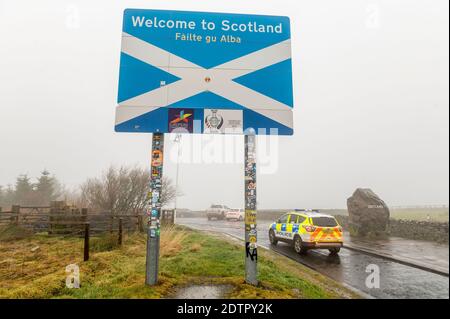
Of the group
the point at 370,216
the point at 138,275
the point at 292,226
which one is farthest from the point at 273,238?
the point at 138,275

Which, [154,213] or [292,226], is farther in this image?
[292,226]

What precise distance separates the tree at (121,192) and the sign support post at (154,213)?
42.7ft

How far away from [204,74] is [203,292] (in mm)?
3936

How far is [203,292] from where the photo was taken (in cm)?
445

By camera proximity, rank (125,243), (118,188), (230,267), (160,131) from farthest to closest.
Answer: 1. (118,188)
2. (125,243)
3. (230,267)
4. (160,131)

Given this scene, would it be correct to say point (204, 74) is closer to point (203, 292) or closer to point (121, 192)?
point (203, 292)

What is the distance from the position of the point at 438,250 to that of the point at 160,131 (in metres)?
12.2

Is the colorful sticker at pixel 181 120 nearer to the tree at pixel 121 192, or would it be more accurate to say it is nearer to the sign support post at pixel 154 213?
the sign support post at pixel 154 213

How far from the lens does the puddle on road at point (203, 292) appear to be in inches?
167

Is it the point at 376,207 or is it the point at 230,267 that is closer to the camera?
the point at 230,267
